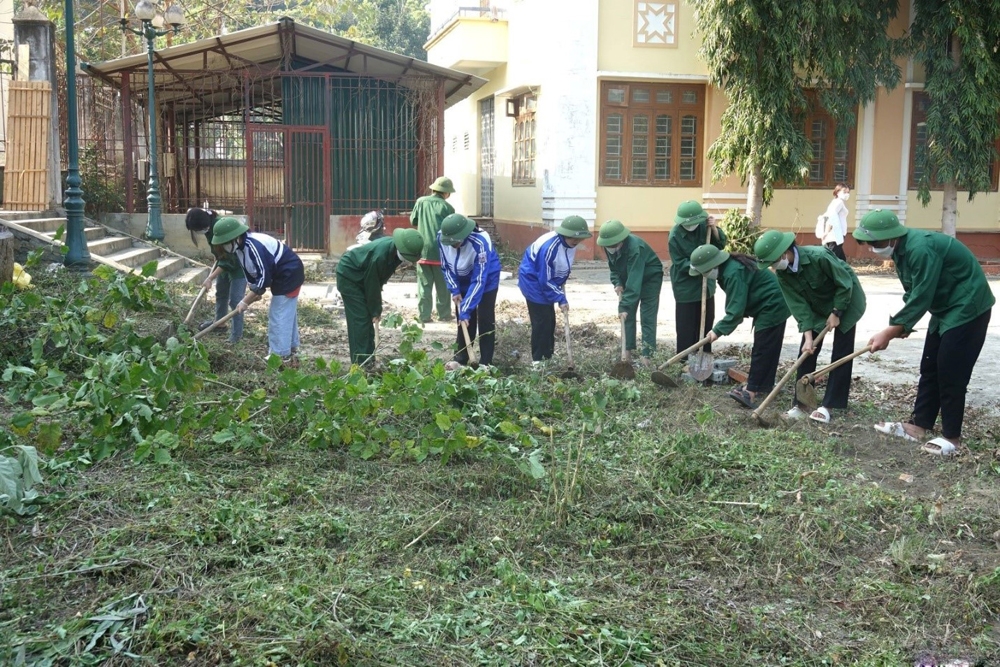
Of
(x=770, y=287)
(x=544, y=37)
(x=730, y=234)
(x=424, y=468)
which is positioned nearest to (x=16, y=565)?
(x=424, y=468)

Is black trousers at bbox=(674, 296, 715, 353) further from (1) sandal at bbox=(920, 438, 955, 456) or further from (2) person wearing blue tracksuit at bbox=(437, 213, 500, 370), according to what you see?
(1) sandal at bbox=(920, 438, 955, 456)

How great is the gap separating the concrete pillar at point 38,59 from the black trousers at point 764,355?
11.0m

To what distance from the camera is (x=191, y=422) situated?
484 centimetres

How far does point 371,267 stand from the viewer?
23.7 ft

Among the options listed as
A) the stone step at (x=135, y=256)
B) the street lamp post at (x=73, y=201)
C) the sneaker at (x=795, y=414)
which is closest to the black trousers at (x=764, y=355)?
the sneaker at (x=795, y=414)

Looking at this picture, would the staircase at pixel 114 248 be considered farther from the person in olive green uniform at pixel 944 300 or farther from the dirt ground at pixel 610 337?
the person in olive green uniform at pixel 944 300

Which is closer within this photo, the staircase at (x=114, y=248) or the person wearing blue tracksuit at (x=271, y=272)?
the person wearing blue tracksuit at (x=271, y=272)

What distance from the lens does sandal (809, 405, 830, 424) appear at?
6328 mm

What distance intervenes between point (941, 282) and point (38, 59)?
13.1 metres

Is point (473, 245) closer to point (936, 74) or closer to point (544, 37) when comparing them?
point (544, 37)

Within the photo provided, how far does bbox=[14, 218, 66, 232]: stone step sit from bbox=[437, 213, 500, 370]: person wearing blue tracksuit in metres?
6.86

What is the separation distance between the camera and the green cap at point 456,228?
24.0 ft

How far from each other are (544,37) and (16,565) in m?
15.2

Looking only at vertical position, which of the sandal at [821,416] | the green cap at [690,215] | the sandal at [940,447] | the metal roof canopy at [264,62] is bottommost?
the sandal at [940,447]
